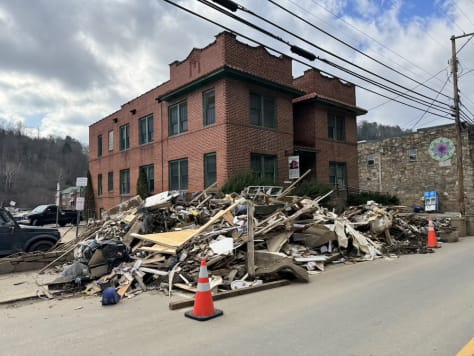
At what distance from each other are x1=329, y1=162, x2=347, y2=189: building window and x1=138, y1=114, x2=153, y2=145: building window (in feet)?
36.9

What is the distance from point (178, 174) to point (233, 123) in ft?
15.9

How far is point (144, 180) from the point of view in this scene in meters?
21.7

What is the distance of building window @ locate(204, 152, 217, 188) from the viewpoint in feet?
55.6

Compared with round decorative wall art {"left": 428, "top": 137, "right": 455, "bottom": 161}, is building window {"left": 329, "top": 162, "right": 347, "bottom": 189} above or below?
below

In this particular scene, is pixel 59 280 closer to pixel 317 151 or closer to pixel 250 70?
pixel 250 70

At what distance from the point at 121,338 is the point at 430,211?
99.5ft

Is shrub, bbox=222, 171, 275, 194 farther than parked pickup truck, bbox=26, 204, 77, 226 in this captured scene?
No

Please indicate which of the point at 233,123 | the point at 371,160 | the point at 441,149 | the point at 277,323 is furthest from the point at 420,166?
the point at 277,323

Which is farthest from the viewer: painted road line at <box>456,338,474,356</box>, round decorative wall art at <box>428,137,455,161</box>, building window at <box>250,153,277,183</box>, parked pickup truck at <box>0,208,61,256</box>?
round decorative wall art at <box>428,137,455,161</box>

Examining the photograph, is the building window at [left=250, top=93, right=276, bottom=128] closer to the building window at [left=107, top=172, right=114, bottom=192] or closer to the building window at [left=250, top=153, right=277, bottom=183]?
the building window at [left=250, top=153, right=277, bottom=183]

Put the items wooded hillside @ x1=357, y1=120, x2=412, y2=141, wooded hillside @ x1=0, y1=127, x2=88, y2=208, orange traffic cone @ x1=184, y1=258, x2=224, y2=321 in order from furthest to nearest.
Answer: wooded hillside @ x1=0, y1=127, x2=88, y2=208
wooded hillside @ x1=357, y1=120, x2=412, y2=141
orange traffic cone @ x1=184, y1=258, x2=224, y2=321

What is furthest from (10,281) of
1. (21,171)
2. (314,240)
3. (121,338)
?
(21,171)

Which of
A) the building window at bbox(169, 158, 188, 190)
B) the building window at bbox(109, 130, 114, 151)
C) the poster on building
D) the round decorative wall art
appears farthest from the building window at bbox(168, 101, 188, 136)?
the round decorative wall art

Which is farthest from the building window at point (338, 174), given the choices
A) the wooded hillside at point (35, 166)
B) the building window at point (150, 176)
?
the wooded hillside at point (35, 166)
